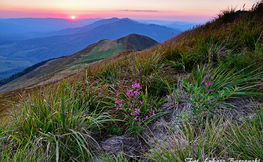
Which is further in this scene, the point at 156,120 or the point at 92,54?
the point at 92,54

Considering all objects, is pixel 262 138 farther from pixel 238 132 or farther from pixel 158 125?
pixel 158 125

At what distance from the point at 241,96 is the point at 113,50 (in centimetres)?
10427

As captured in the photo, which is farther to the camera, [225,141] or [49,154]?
[49,154]

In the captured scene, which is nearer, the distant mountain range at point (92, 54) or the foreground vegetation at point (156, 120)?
the foreground vegetation at point (156, 120)

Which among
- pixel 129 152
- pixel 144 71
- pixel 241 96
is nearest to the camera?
Answer: pixel 129 152

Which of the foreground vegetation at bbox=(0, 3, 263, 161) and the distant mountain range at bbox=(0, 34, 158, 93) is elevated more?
the foreground vegetation at bbox=(0, 3, 263, 161)

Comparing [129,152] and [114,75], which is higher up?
[114,75]

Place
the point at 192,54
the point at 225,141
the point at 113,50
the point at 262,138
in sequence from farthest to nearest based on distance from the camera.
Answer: the point at 113,50 → the point at 192,54 → the point at 225,141 → the point at 262,138

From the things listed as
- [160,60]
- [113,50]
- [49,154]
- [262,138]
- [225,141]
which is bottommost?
[113,50]

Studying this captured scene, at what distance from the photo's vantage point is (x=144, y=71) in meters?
3.73

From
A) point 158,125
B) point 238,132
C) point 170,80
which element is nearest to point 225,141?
point 238,132

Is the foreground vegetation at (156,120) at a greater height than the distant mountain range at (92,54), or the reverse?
the foreground vegetation at (156,120)

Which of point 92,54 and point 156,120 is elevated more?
point 156,120

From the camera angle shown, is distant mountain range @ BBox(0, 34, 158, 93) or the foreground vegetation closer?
the foreground vegetation
